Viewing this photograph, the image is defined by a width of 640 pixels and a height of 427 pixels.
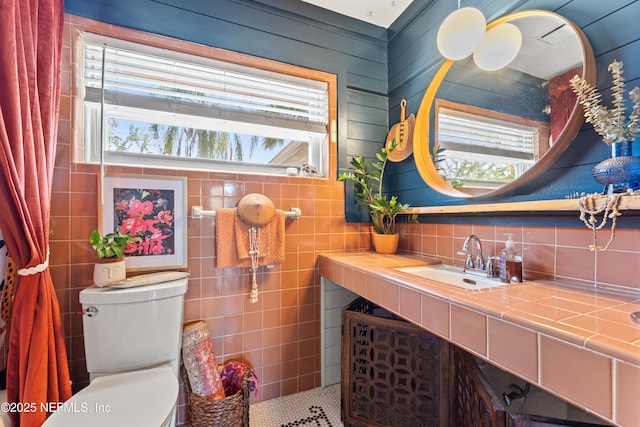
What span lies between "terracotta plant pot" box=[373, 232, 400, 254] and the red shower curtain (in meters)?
1.65

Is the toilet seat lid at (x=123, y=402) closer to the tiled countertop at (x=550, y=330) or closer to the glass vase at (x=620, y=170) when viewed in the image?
the tiled countertop at (x=550, y=330)

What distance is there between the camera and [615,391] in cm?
51

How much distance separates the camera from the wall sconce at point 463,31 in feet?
3.83

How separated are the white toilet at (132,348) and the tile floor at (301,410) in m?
0.59

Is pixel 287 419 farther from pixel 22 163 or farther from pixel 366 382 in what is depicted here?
pixel 22 163

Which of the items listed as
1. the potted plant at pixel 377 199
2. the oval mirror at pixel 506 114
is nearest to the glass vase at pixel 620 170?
the oval mirror at pixel 506 114

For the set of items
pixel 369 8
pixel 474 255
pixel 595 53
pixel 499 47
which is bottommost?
pixel 474 255

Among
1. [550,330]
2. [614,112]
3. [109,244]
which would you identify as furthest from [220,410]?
[614,112]

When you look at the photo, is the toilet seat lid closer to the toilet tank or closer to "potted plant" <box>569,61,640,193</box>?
the toilet tank

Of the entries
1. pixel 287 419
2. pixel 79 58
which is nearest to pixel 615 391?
pixel 287 419

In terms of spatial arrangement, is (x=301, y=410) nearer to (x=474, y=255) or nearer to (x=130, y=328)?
(x=130, y=328)

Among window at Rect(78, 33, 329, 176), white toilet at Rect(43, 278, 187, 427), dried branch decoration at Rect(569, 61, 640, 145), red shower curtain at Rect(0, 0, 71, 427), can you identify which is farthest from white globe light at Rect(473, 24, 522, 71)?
red shower curtain at Rect(0, 0, 71, 427)

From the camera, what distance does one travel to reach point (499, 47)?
125 cm

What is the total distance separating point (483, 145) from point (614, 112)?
20.6 inches
